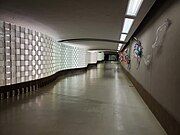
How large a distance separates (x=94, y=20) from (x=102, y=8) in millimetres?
1478

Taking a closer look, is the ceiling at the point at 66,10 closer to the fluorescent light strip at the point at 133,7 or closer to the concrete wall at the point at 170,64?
the fluorescent light strip at the point at 133,7

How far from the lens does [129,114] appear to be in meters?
5.16

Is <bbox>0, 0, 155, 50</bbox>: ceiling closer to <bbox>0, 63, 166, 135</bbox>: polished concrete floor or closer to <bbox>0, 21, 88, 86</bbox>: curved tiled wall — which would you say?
<bbox>0, 21, 88, 86</bbox>: curved tiled wall

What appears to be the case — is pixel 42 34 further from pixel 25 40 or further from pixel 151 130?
pixel 151 130

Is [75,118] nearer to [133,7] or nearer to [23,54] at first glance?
[133,7]

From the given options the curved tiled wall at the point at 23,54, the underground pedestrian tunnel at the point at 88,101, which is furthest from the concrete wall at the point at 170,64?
the curved tiled wall at the point at 23,54

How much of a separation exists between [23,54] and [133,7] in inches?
188

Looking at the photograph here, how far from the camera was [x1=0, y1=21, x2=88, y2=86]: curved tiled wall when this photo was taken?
22.1ft

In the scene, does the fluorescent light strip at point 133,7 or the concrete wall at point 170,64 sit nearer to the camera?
the concrete wall at point 170,64

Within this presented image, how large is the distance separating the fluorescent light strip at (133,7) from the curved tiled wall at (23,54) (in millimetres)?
4053

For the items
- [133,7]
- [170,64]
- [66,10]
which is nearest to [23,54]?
[66,10]

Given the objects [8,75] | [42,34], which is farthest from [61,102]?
[42,34]

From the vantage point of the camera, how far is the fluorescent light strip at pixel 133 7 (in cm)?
436

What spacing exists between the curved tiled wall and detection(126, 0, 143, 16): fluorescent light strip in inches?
160
